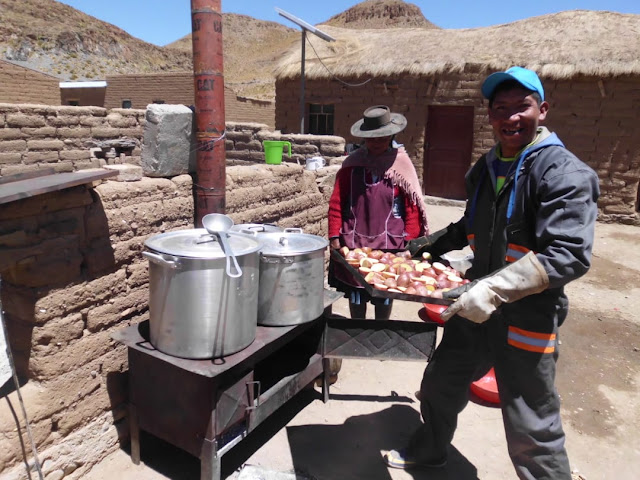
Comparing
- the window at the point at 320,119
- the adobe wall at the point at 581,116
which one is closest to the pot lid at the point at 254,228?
the adobe wall at the point at 581,116

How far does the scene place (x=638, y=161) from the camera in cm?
925

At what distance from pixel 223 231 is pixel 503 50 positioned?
9768mm

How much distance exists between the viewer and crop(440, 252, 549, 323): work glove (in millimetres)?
1961

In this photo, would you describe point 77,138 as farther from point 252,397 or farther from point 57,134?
point 252,397

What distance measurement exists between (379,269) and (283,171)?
1.92 meters

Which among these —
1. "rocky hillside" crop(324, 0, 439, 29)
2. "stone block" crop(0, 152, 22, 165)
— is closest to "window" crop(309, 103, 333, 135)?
"stone block" crop(0, 152, 22, 165)

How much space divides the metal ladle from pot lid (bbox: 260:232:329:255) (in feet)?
0.72

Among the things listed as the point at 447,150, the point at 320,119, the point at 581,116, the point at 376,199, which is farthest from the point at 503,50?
the point at 376,199

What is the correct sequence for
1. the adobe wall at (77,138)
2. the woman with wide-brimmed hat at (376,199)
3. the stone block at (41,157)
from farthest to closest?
the stone block at (41,157) < the adobe wall at (77,138) < the woman with wide-brimmed hat at (376,199)

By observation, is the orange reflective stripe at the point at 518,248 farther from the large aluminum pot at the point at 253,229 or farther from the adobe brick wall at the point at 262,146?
the adobe brick wall at the point at 262,146

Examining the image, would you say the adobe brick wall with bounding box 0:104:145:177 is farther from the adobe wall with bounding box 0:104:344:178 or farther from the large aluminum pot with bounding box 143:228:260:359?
the large aluminum pot with bounding box 143:228:260:359

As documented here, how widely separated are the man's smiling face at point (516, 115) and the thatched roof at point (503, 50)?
837cm

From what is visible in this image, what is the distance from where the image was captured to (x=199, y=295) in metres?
2.21

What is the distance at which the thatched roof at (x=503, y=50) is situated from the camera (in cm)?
934
